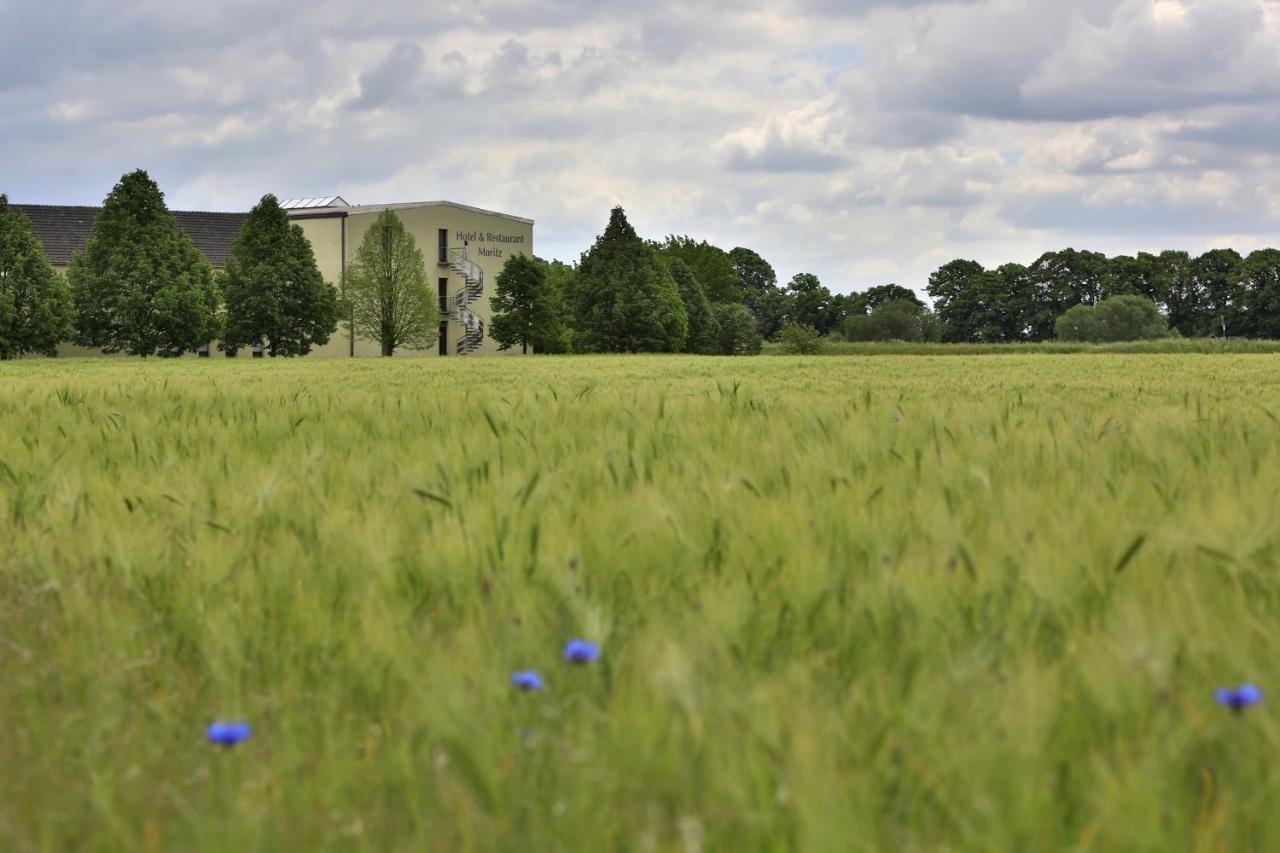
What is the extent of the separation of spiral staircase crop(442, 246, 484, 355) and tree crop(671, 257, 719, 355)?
52.4 feet

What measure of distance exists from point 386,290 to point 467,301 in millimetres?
14028

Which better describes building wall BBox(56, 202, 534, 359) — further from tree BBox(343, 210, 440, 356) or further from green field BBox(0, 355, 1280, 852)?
green field BBox(0, 355, 1280, 852)

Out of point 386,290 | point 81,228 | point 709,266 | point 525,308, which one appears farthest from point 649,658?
point 709,266

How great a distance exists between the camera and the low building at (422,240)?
6788cm

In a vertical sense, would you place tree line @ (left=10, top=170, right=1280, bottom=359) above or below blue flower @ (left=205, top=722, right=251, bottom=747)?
above

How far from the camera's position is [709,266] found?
8594 cm

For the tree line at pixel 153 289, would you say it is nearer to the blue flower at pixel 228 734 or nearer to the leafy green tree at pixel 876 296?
the blue flower at pixel 228 734

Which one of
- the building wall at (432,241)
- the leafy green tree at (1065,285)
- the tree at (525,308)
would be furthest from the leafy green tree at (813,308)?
the tree at (525,308)

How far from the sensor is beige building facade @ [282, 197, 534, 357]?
7075cm

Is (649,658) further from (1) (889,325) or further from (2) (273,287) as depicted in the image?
(1) (889,325)

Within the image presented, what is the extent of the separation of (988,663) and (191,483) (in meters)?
2.58

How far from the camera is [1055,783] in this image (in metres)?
1.34

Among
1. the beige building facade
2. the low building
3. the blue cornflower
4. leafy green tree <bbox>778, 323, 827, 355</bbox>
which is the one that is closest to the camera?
the blue cornflower

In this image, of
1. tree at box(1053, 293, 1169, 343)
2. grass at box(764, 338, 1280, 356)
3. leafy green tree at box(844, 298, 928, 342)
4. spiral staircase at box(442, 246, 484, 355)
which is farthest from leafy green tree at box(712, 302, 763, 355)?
leafy green tree at box(844, 298, 928, 342)
